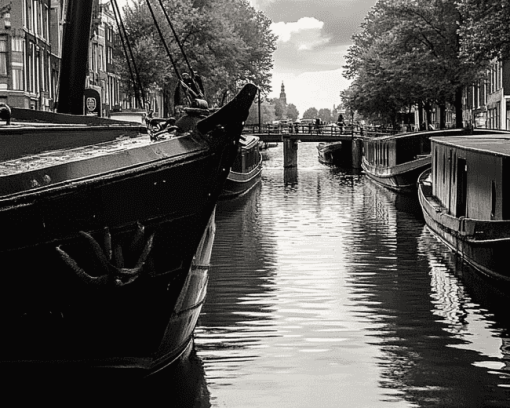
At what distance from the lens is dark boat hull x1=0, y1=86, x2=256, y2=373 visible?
8.16 meters

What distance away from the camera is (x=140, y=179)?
841 centimetres

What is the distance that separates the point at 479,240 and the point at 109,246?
10.4 meters

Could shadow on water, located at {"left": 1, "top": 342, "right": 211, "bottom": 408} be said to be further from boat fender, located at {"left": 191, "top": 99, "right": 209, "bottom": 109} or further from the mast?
the mast

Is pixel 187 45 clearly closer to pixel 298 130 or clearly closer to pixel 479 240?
pixel 298 130

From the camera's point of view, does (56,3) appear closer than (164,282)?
No

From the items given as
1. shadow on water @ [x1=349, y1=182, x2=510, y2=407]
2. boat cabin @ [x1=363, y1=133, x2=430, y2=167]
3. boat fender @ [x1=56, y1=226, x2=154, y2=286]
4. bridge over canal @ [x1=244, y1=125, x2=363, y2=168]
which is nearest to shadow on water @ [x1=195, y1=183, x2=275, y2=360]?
shadow on water @ [x1=349, y1=182, x2=510, y2=407]

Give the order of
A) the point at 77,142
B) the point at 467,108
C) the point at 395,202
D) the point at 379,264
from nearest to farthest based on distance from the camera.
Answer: the point at 77,142 < the point at 379,264 < the point at 395,202 < the point at 467,108

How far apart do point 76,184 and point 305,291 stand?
838 centimetres

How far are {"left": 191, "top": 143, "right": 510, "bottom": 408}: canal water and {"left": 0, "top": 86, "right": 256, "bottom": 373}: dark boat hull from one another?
1346 millimetres

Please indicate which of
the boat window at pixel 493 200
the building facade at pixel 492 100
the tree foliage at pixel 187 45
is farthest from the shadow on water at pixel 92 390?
the building facade at pixel 492 100

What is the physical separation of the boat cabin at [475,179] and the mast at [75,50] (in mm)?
7191

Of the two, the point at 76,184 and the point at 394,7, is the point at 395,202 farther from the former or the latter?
the point at 76,184

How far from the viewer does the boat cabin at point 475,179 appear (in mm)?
16734

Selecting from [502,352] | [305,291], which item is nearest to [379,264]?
[305,291]
